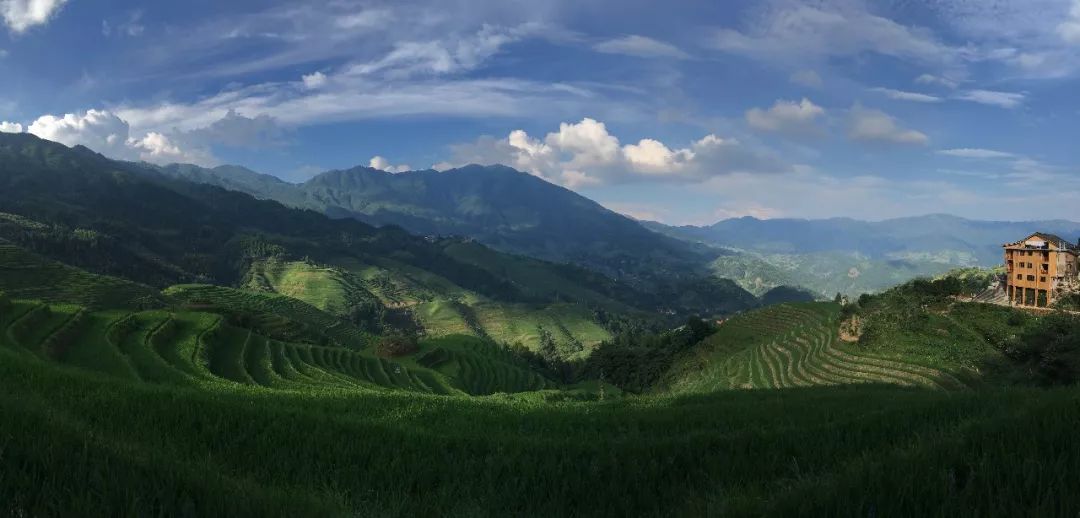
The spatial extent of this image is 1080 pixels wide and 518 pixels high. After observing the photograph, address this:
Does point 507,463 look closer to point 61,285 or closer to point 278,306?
point 61,285

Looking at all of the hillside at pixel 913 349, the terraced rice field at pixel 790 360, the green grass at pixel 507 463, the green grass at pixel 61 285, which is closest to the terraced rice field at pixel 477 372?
the hillside at pixel 913 349

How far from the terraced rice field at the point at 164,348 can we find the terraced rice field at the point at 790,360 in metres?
36.7

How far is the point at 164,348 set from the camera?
44.4 m

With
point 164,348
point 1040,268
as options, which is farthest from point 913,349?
point 164,348

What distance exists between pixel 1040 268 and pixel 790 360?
33.6m

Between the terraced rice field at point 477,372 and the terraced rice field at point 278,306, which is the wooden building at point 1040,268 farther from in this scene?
the terraced rice field at point 278,306

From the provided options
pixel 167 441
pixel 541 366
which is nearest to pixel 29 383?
pixel 167 441

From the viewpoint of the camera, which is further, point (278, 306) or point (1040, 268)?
point (278, 306)

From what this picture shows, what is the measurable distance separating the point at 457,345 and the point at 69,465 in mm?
125597

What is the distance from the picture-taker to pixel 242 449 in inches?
243

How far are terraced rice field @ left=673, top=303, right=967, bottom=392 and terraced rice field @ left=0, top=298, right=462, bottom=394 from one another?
36.7 m

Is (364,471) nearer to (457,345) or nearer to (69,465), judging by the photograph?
(69,465)

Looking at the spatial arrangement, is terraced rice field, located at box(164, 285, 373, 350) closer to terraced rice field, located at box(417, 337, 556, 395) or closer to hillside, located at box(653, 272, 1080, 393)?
terraced rice field, located at box(417, 337, 556, 395)

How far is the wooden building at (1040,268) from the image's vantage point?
218ft
